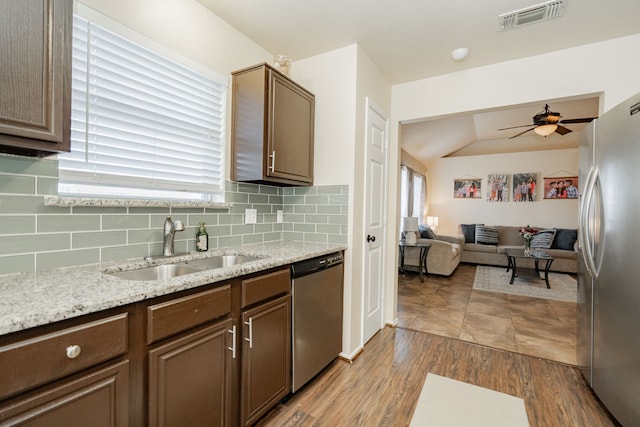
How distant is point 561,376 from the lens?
2223 millimetres

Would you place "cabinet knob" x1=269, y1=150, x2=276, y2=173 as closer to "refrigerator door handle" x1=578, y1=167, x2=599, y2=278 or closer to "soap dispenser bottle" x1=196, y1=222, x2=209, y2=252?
"soap dispenser bottle" x1=196, y1=222, x2=209, y2=252

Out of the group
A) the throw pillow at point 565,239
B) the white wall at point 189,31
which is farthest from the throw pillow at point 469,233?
the white wall at point 189,31

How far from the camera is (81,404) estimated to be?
91 centimetres

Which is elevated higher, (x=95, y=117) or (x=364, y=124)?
(x=364, y=124)

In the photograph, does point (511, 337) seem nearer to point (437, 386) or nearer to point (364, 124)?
point (437, 386)

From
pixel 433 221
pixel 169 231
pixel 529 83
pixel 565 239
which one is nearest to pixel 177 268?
pixel 169 231

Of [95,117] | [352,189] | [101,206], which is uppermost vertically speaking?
[95,117]

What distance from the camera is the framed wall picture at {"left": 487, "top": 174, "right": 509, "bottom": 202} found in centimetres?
732

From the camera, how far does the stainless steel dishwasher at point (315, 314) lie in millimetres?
1867

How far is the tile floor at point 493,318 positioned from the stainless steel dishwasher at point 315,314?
1.25m

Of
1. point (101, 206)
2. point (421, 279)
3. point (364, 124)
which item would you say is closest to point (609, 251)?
point (364, 124)

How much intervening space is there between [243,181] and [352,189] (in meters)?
0.86

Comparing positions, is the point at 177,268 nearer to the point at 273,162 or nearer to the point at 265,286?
the point at 265,286

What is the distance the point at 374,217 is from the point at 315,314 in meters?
1.14
